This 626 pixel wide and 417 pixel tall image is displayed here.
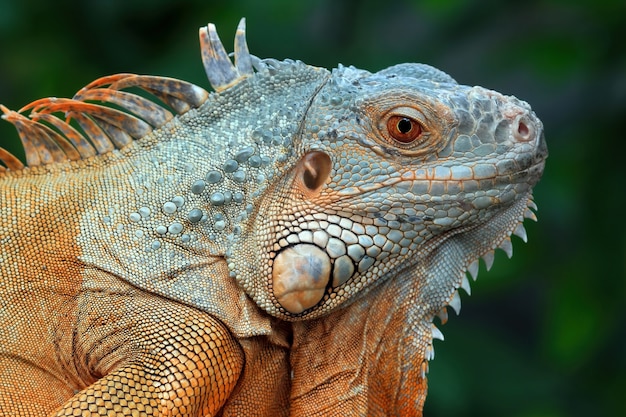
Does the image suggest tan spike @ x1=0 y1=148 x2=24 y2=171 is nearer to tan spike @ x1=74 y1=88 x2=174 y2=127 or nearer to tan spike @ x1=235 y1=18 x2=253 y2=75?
tan spike @ x1=74 y1=88 x2=174 y2=127

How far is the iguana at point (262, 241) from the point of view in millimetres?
1965

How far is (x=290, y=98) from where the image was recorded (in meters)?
2.15

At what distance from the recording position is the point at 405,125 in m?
2.01

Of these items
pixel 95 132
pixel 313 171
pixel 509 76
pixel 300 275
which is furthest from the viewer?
pixel 509 76

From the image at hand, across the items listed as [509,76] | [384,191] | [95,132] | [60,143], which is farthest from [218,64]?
[509,76]

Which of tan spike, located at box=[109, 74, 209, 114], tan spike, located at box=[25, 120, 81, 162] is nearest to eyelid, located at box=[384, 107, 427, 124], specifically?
tan spike, located at box=[109, 74, 209, 114]

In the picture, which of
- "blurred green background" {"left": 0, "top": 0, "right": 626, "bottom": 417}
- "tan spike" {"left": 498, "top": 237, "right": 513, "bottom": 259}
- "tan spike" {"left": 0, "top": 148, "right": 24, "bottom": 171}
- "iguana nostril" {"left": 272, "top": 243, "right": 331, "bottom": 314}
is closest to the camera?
"iguana nostril" {"left": 272, "top": 243, "right": 331, "bottom": 314}

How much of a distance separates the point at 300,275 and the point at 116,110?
70cm

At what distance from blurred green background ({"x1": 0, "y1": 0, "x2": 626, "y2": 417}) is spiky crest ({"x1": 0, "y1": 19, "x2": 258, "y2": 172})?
7.94 feet

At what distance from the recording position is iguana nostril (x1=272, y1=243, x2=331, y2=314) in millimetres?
1946

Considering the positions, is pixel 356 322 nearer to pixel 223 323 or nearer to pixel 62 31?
pixel 223 323

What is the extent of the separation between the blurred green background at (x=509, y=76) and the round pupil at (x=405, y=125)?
2.74m

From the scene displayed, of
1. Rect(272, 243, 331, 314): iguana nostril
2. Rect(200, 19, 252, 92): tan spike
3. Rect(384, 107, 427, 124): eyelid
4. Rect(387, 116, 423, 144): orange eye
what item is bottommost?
Rect(272, 243, 331, 314): iguana nostril

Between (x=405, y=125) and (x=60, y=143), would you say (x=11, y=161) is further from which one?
(x=405, y=125)
